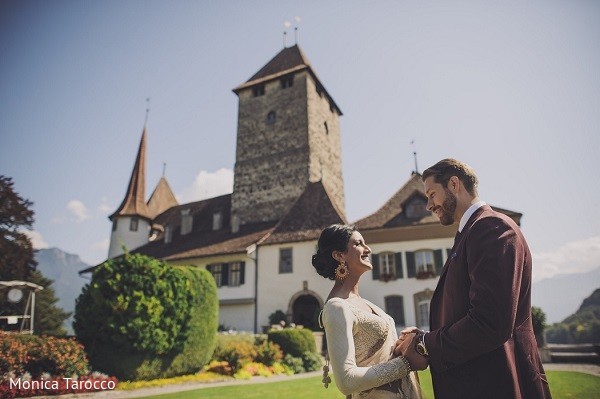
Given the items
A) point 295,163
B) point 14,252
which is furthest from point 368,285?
point 14,252

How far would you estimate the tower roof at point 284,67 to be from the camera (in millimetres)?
32344

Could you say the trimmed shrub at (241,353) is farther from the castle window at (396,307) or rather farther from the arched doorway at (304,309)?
the castle window at (396,307)

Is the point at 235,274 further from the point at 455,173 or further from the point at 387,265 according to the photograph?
the point at 455,173

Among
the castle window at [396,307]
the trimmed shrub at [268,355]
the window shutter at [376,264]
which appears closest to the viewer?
the trimmed shrub at [268,355]

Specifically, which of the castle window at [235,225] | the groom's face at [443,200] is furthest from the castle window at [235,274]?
the groom's face at [443,200]

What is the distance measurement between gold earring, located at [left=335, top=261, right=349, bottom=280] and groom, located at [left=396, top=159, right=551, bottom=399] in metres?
0.60

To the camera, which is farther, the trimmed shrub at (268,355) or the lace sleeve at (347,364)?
the trimmed shrub at (268,355)

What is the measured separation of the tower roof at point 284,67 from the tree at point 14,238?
1960cm

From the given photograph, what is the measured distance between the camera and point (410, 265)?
2030 cm

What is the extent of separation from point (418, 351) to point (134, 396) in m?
8.46

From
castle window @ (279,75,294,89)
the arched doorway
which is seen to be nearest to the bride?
the arched doorway

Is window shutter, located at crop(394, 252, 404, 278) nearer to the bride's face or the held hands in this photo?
the bride's face

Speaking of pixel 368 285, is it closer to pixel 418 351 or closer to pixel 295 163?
pixel 295 163

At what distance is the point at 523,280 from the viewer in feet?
6.78
